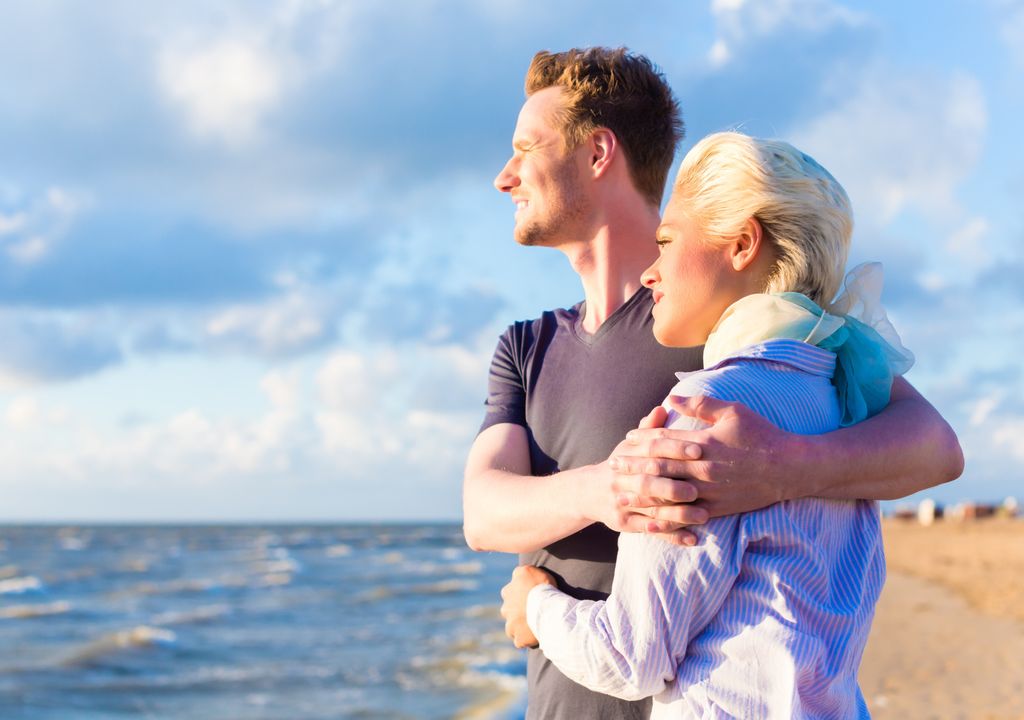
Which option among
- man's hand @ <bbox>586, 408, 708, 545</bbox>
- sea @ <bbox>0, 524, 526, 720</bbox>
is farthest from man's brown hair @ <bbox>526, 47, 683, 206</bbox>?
sea @ <bbox>0, 524, 526, 720</bbox>

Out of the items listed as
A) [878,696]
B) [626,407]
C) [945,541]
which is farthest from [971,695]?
[945,541]

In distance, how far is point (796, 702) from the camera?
1.83m

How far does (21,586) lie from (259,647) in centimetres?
1650

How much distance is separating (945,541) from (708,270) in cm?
4177

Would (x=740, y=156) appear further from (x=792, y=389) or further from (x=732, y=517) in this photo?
(x=732, y=517)

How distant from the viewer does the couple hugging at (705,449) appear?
183cm

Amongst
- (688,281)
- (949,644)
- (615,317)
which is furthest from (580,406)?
(949,644)

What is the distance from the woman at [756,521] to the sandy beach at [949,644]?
911 cm

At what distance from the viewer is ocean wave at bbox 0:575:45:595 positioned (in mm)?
28898

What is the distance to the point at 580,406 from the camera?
8.99 ft

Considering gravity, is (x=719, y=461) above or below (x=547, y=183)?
below

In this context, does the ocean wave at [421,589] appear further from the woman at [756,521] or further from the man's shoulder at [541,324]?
the woman at [756,521]

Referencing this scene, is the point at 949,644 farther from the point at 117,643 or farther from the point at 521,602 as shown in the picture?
the point at 521,602

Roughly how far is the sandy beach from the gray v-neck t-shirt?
8.62 m
